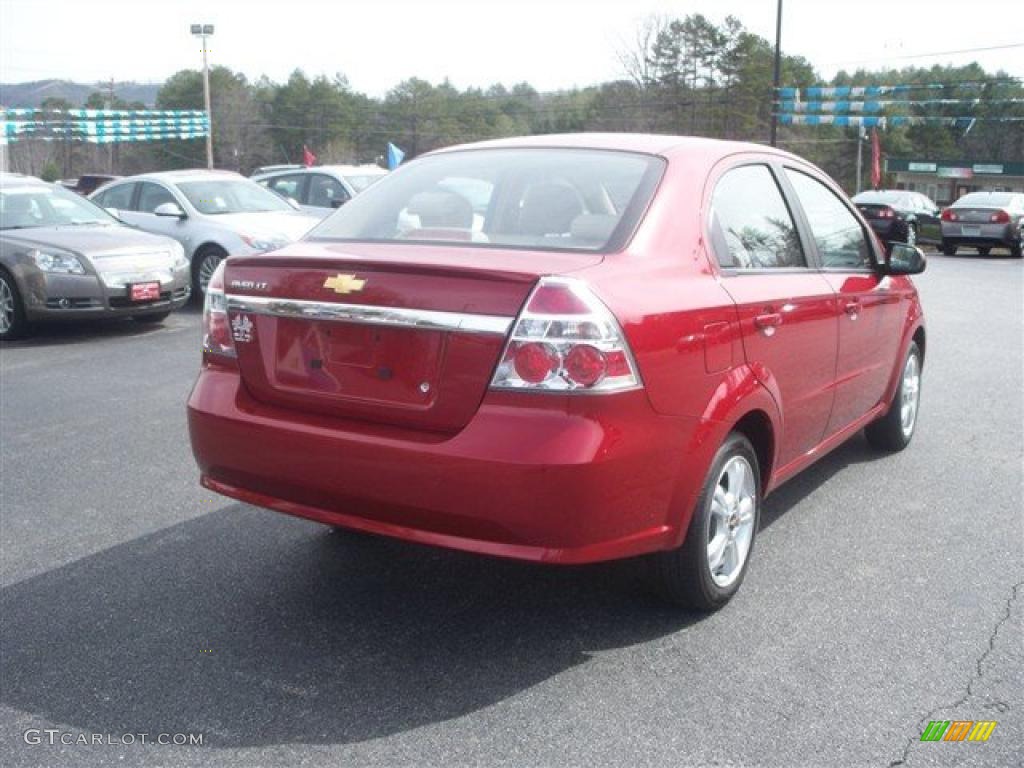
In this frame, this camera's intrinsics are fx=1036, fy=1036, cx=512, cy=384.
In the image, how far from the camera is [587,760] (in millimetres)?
2736

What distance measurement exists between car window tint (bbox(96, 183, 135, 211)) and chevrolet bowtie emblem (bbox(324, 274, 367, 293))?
1097 centimetres

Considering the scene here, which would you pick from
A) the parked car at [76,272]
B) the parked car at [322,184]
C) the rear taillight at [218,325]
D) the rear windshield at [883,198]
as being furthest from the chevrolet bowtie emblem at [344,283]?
the rear windshield at [883,198]

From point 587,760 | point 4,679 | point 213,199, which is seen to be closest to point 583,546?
point 587,760

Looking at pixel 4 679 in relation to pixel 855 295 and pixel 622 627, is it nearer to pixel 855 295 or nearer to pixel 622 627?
pixel 622 627

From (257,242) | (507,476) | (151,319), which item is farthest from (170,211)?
(507,476)

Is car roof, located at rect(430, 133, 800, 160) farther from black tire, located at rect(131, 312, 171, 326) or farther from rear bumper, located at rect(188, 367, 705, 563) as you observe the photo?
black tire, located at rect(131, 312, 171, 326)

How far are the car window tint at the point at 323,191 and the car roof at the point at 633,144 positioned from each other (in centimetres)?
1101

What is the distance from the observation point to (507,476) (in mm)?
2957

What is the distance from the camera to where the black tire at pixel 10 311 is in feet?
32.1

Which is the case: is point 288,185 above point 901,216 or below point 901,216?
above

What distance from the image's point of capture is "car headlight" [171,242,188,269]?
10.5m

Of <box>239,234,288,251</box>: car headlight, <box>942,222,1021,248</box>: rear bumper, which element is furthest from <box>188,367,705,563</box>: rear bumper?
<box>942,222,1021,248</box>: rear bumper

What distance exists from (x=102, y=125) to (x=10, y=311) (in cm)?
2675

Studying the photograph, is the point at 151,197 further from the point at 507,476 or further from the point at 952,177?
the point at 952,177
